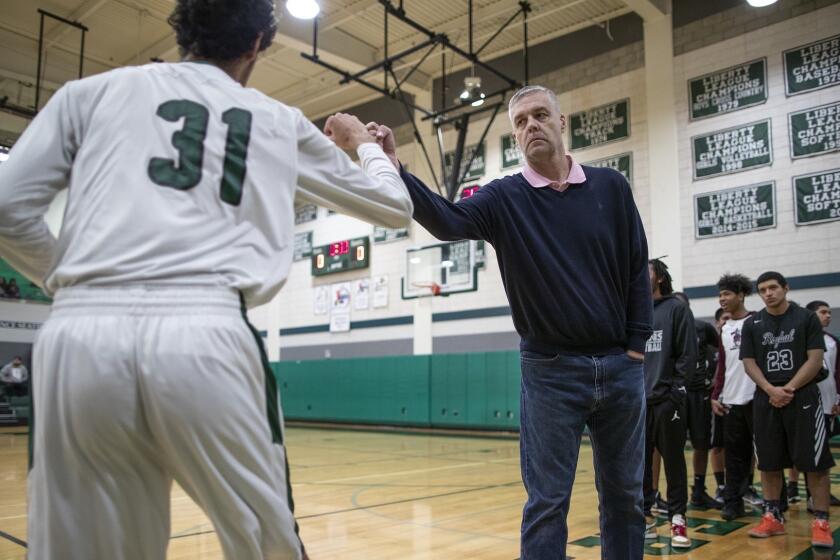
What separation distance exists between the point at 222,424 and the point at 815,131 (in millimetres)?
11001

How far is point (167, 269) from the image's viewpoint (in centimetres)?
140

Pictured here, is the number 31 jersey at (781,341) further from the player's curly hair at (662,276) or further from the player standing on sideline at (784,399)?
the player's curly hair at (662,276)

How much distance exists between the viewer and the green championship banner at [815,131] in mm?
10047

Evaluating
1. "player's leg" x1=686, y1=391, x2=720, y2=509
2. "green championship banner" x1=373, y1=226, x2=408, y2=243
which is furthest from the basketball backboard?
"player's leg" x1=686, y1=391, x2=720, y2=509

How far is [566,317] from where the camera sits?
2.51 m

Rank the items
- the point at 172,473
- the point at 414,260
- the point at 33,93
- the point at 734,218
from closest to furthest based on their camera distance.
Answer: the point at 172,473 → the point at 734,218 → the point at 414,260 → the point at 33,93

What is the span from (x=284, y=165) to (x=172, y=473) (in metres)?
0.71

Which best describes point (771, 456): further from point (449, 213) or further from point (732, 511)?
point (449, 213)

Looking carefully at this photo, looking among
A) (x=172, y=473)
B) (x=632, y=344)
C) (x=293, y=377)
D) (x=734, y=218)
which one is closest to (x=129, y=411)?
(x=172, y=473)

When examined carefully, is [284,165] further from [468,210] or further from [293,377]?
[293,377]

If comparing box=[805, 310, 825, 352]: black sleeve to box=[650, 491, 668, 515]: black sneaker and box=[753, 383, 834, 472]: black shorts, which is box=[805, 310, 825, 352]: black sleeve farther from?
box=[650, 491, 668, 515]: black sneaker

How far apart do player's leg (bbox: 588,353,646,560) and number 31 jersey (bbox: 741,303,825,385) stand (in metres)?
2.90

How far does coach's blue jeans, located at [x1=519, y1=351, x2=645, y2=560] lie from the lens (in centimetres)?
244

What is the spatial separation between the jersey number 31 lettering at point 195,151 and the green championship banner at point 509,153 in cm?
1240
